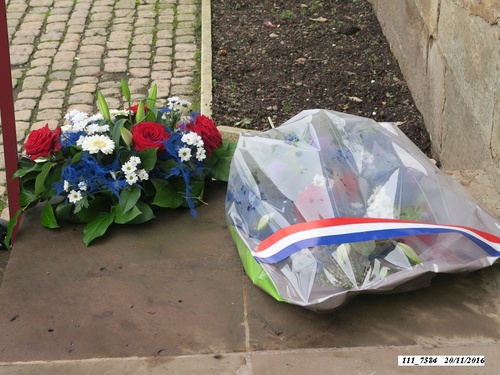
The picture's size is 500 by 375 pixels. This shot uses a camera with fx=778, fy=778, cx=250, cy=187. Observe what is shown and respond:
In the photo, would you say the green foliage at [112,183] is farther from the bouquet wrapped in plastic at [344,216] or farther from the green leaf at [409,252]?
the green leaf at [409,252]

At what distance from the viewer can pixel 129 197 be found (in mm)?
3172

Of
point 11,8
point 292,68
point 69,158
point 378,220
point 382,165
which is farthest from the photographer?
point 11,8

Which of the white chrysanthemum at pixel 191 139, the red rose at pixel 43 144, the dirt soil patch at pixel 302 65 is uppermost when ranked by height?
the white chrysanthemum at pixel 191 139

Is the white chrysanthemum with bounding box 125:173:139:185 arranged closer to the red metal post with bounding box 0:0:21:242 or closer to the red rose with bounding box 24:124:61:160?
the red rose with bounding box 24:124:61:160

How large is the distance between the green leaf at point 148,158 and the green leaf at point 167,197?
81 mm

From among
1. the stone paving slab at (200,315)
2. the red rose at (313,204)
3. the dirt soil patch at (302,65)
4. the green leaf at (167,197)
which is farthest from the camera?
the dirt soil patch at (302,65)

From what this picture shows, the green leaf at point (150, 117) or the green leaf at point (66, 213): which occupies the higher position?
the green leaf at point (150, 117)

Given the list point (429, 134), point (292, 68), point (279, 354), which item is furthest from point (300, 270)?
point (292, 68)

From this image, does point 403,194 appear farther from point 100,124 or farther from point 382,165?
point 100,124

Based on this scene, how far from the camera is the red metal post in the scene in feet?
10.4

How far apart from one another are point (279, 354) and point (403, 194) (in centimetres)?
75

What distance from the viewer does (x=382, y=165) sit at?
Result: 2.92 metres

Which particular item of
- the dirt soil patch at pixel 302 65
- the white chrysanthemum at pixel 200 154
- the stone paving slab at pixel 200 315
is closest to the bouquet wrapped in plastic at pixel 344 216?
the stone paving slab at pixel 200 315

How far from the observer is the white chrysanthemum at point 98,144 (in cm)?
315
